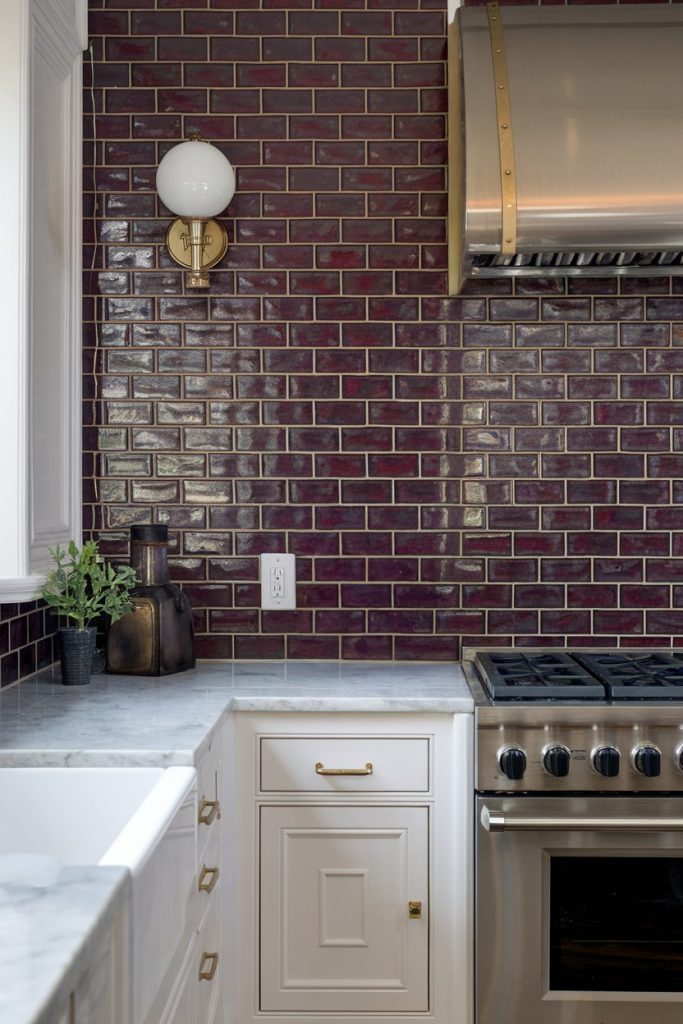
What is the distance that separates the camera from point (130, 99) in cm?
Answer: 261

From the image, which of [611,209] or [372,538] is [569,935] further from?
[611,209]

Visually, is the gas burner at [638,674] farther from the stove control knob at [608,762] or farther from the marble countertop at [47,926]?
the marble countertop at [47,926]

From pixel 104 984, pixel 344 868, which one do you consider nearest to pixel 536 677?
pixel 344 868

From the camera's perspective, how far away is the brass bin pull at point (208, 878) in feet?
6.09

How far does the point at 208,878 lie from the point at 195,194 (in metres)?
1.55

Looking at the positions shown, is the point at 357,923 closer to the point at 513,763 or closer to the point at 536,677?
the point at 513,763

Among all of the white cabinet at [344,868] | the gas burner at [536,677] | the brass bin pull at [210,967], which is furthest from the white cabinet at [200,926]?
the gas burner at [536,677]

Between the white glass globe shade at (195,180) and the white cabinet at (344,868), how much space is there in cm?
122

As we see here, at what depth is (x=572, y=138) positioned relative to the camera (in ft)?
7.31

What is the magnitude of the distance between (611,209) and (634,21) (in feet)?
1.80

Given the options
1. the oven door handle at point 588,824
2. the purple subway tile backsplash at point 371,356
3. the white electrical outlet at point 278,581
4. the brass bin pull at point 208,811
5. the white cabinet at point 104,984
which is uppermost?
the purple subway tile backsplash at point 371,356

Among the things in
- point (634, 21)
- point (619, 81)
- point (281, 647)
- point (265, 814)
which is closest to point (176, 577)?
point (281, 647)

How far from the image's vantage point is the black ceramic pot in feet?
7.48

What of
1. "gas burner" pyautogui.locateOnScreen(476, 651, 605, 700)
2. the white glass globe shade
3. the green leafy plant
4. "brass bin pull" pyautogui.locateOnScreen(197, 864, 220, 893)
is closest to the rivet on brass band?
the white glass globe shade
